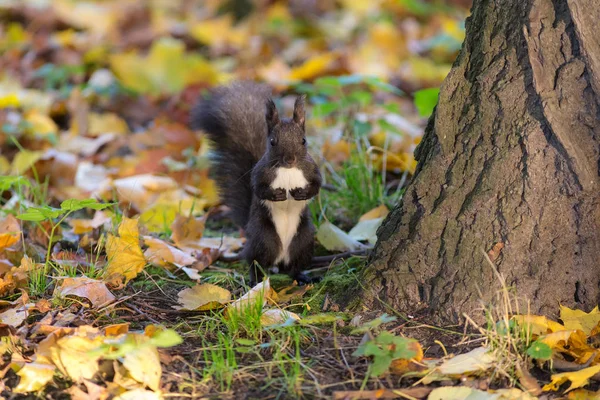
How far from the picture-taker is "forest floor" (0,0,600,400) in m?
1.86

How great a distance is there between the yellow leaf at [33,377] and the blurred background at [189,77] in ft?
5.30

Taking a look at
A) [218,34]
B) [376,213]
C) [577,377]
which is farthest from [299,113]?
[218,34]

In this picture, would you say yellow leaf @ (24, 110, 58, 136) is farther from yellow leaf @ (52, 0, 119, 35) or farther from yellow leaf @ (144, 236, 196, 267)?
yellow leaf @ (52, 0, 119, 35)

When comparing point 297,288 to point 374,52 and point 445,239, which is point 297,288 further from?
point 374,52

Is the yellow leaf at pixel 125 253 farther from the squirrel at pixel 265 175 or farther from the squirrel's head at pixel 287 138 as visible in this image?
the squirrel's head at pixel 287 138

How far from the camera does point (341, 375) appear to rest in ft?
6.28

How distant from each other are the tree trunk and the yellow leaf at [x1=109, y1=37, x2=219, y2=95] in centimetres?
344

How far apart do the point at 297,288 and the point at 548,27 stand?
1086 mm

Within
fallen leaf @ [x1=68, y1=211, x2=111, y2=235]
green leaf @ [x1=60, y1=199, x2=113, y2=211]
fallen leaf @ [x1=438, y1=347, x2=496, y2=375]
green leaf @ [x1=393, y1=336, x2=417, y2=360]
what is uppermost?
green leaf @ [x1=60, y1=199, x2=113, y2=211]

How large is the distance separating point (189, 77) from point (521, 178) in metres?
3.70

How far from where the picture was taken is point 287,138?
8.38 ft

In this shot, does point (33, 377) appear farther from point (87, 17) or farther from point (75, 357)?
point (87, 17)

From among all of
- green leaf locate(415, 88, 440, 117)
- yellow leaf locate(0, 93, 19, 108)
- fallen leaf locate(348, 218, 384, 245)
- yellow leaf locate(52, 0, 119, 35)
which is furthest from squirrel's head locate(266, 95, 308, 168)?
yellow leaf locate(52, 0, 119, 35)

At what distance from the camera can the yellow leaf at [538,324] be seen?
1.95 meters
